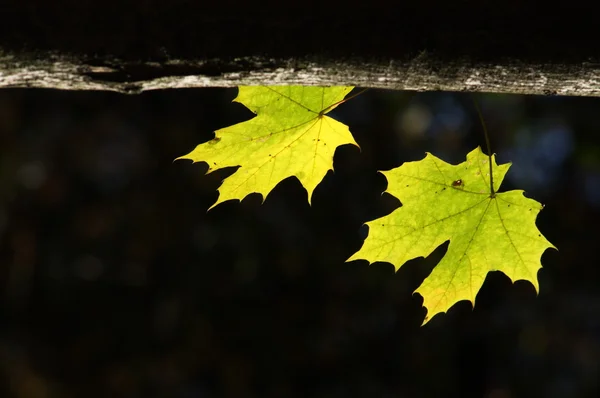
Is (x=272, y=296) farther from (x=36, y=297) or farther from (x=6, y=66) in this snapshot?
(x=6, y=66)

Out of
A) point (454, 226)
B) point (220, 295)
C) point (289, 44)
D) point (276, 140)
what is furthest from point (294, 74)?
point (220, 295)

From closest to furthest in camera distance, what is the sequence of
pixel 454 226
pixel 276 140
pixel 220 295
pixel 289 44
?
pixel 289 44 → pixel 276 140 → pixel 454 226 → pixel 220 295

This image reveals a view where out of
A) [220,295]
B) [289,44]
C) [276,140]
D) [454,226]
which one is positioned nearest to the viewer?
[289,44]

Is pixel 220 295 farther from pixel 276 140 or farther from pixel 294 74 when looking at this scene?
pixel 294 74

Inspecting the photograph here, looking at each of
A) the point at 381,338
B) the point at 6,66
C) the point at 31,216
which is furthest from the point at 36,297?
the point at 6,66

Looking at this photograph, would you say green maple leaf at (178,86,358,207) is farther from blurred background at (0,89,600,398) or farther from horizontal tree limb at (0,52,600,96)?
blurred background at (0,89,600,398)

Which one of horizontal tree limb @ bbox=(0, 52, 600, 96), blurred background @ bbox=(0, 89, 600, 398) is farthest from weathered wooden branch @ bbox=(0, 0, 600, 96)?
blurred background @ bbox=(0, 89, 600, 398)

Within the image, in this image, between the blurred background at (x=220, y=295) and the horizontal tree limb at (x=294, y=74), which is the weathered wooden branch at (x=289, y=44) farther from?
the blurred background at (x=220, y=295)

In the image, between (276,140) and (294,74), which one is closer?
(294,74)
